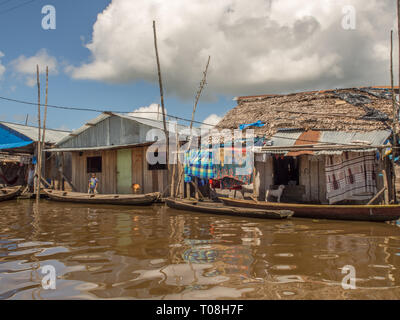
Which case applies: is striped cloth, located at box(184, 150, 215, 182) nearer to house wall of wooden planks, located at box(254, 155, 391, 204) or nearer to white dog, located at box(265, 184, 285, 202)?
house wall of wooden planks, located at box(254, 155, 391, 204)

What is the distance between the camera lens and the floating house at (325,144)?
10.9 m

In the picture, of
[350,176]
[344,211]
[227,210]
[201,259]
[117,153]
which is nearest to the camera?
[201,259]

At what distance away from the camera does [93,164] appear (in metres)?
18.2

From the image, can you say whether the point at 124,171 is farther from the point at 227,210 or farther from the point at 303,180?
the point at 303,180

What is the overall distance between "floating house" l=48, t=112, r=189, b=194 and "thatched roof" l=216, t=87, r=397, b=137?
147 inches

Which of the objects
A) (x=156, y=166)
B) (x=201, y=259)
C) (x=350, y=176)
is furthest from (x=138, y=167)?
(x=201, y=259)

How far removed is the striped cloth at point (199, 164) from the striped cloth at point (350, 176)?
14.7 feet

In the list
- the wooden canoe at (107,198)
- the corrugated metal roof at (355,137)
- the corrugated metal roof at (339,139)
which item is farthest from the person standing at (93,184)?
the corrugated metal roof at (355,137)

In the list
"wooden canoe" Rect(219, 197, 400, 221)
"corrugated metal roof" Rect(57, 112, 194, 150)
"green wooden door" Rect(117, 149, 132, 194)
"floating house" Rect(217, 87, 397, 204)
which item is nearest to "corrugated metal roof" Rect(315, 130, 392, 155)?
"floating house" Rect(217, 87, 397, 204)

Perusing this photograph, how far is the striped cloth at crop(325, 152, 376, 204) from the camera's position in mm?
10961

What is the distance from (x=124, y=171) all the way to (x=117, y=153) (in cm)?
114

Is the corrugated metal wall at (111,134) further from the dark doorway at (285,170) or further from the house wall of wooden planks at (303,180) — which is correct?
the dark doorway at (285,170)

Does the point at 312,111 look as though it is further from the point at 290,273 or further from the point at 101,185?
the point at 101,185

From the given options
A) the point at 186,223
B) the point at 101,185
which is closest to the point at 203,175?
the point at 186,223
